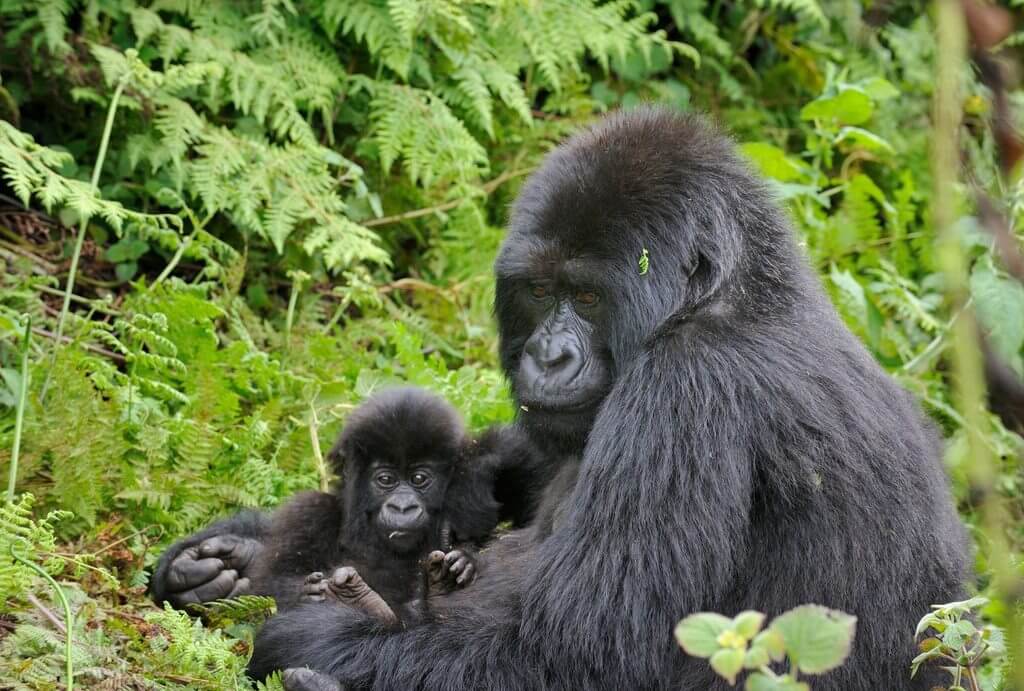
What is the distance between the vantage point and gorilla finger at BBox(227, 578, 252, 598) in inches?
166

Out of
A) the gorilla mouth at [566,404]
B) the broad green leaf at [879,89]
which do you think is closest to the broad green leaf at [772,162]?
the broad green leaf at [879,89]

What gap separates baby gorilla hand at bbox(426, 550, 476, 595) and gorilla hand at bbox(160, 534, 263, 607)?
763mm

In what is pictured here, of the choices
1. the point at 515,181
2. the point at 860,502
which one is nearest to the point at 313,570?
the point at 860,502

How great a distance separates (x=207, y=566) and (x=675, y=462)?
1913 millimetres

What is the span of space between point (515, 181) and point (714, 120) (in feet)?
10.8

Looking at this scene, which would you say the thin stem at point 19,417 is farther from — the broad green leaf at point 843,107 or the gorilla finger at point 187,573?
the broad green leaf at point 843,107

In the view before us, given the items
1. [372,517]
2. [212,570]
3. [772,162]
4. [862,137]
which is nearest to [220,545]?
[212,570]

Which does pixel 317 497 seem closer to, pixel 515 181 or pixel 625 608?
pixel 625 608

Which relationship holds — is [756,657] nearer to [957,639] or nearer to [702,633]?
[702,633]

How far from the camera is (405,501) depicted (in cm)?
431

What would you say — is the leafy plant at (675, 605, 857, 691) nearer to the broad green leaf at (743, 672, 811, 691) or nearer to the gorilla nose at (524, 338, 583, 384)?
the broad green leaf at (743, 672, 811, 691)

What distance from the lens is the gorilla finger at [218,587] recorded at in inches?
163

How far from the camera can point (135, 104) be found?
5414 mm

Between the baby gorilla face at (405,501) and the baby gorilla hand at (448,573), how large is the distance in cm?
47
